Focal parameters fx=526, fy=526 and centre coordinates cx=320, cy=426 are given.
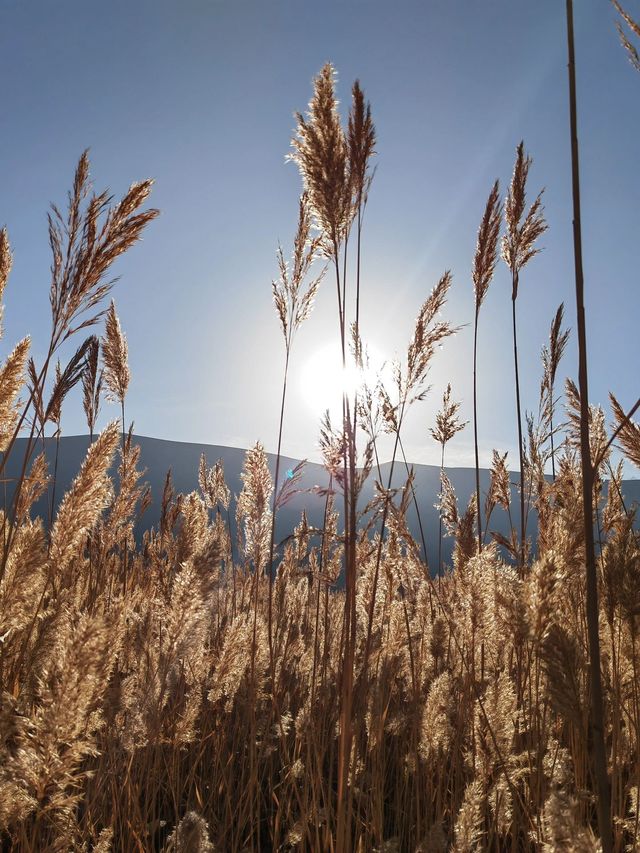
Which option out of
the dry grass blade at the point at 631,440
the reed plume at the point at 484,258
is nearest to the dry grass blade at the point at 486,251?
the reed plume at the point at 484,258

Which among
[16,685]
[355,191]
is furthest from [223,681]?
[355,191]

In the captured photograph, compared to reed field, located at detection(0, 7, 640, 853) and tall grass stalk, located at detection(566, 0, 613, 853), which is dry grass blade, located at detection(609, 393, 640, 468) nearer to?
reed field, located at detection(0, 7, 640, 853)

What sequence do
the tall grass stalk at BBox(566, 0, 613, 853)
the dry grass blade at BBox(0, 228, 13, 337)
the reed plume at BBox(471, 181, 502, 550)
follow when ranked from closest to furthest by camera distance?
1. the tall grass stalk at BBox(566, 0, 613, 853)
2. the dry grass blade at BBox(0, 228, 13, 337)
3. the reed plume at BBox(471, 181, 502, 550)

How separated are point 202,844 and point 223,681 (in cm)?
85

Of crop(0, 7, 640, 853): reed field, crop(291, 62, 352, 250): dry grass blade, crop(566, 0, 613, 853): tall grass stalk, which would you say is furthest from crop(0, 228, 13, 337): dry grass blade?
crop(566, 0, 613, 853): tall grass stalk

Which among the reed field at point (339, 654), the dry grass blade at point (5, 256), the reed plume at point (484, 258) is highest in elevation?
the reed plume at point (484, 258)

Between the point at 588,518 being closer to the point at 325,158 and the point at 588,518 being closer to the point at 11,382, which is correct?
the point at 325,158

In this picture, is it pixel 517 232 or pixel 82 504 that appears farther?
pixel 517 232

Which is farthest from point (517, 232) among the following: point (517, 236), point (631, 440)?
point (631, 440)

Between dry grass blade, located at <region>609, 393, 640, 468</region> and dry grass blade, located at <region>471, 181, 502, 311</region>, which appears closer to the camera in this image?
dry grass blade, located at <region>609, 393, 640, 468</region>

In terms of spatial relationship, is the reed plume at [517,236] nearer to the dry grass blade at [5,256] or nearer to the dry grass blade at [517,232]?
the dry grass blade at [517,232]

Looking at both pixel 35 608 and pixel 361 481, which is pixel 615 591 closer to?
pixel 361 481

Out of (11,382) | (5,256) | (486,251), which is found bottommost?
(11,382)

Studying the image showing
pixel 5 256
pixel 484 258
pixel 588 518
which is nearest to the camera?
pixel 588 518
